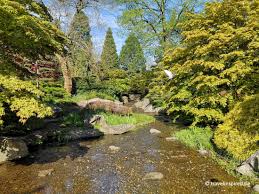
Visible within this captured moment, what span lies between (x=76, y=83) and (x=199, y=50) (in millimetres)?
17793

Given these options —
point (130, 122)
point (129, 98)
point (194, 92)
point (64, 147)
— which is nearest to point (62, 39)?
point (64, 147)

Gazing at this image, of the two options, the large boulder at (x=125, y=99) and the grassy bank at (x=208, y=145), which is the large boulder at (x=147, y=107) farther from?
the grassy bank at (x=208, y=145)

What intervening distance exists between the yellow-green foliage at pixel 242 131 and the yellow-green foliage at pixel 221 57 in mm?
1431

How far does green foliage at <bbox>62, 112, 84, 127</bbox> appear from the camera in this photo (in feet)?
48.6

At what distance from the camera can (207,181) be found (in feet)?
26.0

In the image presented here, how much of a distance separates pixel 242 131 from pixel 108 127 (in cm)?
743

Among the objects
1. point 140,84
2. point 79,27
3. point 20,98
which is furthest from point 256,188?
point 140,84

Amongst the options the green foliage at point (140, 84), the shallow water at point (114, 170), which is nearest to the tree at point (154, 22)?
the green foliage at point (140, 84)

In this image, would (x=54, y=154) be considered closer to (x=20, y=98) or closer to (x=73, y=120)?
(x=20, y=98)

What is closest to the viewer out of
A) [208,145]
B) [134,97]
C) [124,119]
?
[208,145]

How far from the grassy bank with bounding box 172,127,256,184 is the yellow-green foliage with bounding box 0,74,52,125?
5.59 metres

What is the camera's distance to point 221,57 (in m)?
11.4

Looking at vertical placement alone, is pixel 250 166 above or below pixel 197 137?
below

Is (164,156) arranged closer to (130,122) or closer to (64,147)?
(64,147)
